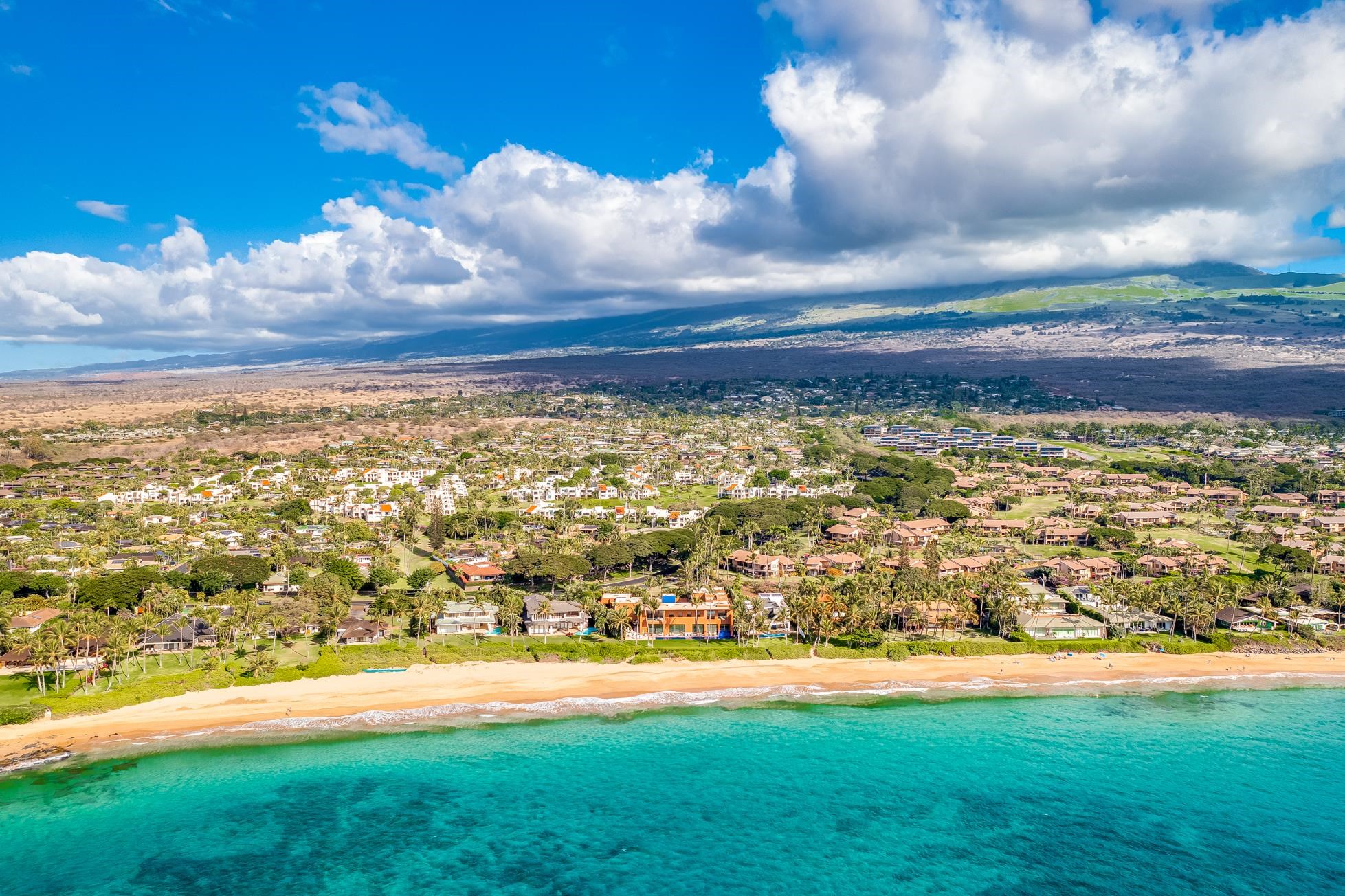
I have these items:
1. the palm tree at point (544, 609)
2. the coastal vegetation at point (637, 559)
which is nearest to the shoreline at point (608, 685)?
the coastal vegetation at point (637, 559)

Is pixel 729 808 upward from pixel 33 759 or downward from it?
downward

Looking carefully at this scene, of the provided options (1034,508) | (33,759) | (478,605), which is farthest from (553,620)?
(1034,508)

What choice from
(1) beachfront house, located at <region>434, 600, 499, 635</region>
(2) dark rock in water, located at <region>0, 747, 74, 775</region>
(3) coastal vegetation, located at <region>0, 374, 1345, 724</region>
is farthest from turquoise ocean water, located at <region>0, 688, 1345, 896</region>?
(1) beachfront house, located at <region>434, 600, 499, 635</region>

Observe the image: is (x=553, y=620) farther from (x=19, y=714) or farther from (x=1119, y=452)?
(x=1119, y=452)

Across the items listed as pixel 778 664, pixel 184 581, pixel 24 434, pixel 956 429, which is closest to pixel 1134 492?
pixel 956 429

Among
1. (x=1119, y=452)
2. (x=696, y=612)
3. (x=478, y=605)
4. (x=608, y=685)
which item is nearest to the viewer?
(x=608, y=685)

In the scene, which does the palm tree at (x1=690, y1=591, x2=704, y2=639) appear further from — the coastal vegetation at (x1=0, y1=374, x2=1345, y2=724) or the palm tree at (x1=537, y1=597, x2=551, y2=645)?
the palm tree at (x1=537, y1=597, x2=551, y2=645)

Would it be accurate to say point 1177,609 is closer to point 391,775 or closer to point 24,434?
point 391,775

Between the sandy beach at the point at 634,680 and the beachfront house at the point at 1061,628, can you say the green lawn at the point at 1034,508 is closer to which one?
the beachfront house at the point at 1061,628
